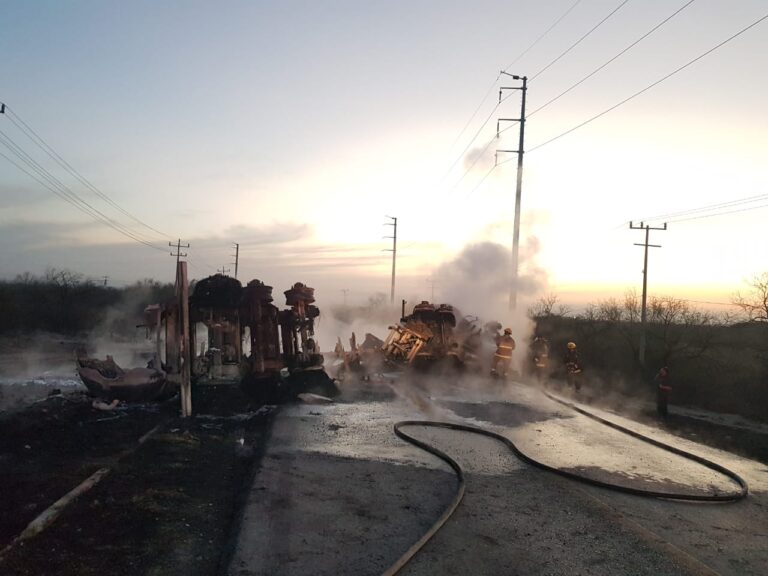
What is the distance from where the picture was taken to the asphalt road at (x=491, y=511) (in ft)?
18.4

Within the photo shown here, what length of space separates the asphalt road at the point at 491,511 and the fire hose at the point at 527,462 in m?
0.11

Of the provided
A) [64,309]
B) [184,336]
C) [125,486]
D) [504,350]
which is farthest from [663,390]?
[64,309]

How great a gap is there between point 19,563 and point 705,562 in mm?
6358

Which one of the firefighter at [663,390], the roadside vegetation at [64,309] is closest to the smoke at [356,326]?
the roadside vegetation at [64,309]

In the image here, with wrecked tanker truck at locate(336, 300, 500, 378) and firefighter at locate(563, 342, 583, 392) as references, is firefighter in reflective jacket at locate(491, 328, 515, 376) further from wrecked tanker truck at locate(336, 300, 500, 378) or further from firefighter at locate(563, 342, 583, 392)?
wrecked tanker truck at locate(336, 300, 500, 378)

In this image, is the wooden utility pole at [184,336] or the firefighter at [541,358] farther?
the firefighter at [541,358]

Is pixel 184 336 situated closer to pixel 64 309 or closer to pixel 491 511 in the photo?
pixel 491 511

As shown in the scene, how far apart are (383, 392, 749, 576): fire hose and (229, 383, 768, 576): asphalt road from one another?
0.11m

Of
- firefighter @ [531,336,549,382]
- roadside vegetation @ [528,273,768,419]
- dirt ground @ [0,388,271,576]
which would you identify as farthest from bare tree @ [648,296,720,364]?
dirt ground @ [0,388,271,576]

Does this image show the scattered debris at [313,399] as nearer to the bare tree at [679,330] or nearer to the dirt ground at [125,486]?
the dirt ground at [125,486]

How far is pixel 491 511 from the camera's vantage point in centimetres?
705

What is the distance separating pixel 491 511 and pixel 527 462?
98.4 inches

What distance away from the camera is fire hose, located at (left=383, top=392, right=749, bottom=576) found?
238 inches

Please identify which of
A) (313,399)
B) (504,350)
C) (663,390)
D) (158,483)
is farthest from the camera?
(504,350)
